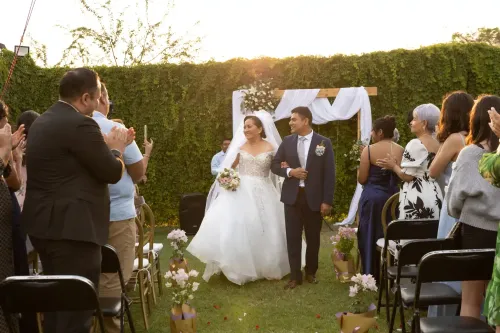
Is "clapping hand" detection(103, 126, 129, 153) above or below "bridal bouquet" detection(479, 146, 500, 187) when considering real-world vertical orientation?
above

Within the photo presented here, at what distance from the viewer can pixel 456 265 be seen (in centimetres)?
291

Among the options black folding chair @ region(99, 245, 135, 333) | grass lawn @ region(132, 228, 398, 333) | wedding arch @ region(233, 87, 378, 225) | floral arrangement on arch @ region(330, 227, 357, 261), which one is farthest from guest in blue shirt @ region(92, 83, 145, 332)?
wedding arch @ region(233, 87, 378, 225)

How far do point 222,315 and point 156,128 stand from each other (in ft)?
21.0

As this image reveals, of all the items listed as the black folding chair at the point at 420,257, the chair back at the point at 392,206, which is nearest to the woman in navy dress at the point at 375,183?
the chair back at the point at 392,206

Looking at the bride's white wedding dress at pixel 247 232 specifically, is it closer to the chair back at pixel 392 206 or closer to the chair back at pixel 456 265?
the chair back at pixel 392 206

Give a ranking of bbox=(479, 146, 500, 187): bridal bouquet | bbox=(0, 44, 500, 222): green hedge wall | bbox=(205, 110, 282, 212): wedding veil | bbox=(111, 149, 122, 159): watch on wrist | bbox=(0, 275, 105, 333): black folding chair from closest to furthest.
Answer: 1. bbox=(0, 275, 105, 333): black folding chair
2. bbox=(479, 146, 500, 187): bridal bouquet
3. bbox=(111, 149, 122, 159): watch on wrist
4. bbox=(205, 110, 282, 212): wedding veil
5. bbox=(0, 44, 500, 222): green hedge wall

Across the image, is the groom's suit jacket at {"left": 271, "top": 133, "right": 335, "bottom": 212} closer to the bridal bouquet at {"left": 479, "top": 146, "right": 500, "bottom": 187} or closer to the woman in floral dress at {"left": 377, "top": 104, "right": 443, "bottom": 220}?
the woman in floral dress at {"left": 377, "top": 104, "right": 443, "bottom": 220}

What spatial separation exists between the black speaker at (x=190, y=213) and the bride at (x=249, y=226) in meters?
3.30

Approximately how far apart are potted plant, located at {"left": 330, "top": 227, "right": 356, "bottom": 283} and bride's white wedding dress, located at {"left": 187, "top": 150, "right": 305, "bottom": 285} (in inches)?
21.4

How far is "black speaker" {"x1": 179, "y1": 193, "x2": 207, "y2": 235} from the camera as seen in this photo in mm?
10188

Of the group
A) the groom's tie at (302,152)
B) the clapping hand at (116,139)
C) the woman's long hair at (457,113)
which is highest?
the woman's long hair at (457,113)

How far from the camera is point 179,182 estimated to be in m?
11.1

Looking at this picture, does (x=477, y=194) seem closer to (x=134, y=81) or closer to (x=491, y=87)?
(x=491, y=87)

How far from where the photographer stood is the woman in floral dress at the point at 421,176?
5.04 meters
